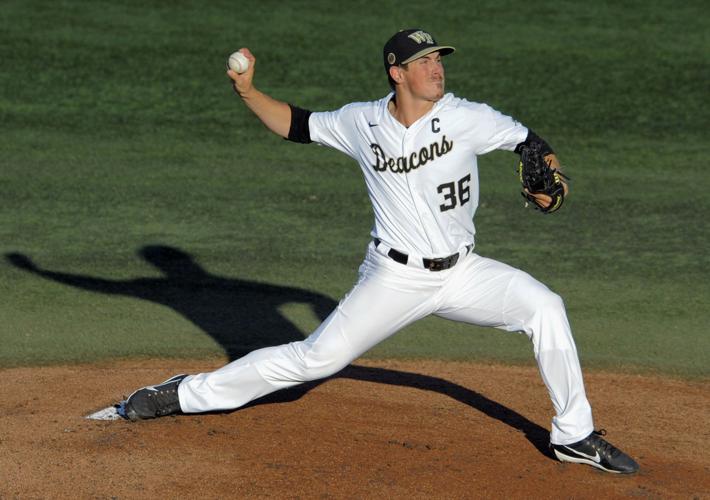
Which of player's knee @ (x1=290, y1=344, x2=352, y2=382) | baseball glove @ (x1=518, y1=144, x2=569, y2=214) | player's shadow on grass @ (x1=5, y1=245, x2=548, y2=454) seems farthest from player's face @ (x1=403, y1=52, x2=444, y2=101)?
player's shadow on grass @ (x1=5, y1=245, x2=548, y2=454)

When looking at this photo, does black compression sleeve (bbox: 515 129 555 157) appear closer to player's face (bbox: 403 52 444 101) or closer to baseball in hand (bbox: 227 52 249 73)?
player's face (bbox: 403 52 444 101)

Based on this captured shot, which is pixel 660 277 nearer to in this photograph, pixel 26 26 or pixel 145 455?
pixel 145 455

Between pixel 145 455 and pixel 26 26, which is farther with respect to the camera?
pixel 26 26

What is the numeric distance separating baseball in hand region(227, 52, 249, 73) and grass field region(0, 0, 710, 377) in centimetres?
232

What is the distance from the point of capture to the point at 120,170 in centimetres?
1104

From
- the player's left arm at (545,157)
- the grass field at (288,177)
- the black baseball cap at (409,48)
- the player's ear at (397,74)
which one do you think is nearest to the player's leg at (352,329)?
the player's left arm at (545,157)

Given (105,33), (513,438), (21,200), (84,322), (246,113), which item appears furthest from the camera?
(105,33)

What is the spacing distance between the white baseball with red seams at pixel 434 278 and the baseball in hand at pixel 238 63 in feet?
2.26

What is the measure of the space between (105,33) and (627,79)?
625 centimetres

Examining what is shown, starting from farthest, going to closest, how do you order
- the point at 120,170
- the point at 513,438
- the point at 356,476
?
the point at 120,170
the point at 513,438
the point at 356,476

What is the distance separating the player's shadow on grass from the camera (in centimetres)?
706

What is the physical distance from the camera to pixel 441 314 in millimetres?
5906

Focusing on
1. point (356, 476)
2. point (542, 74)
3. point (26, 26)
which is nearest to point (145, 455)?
point (356, 476)

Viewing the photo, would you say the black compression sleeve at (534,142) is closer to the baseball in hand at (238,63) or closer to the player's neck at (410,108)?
the player's neck at (410,108)
